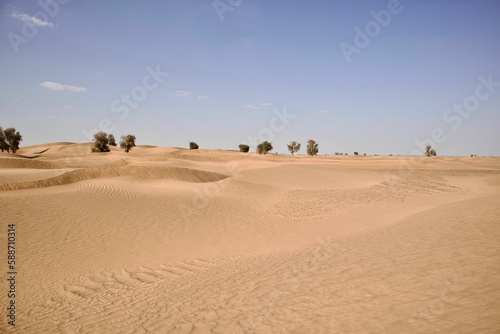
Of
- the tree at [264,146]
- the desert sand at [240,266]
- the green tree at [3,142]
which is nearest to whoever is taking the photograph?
the desert sand at [240,266]

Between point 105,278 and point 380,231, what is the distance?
972 cm

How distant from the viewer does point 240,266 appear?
8328 millimetres

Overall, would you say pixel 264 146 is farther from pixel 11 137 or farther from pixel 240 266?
pixel 240 266

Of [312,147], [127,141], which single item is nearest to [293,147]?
[312,147]

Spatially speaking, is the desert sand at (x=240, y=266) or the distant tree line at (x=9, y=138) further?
the distant tree line at (x=9, y=138)

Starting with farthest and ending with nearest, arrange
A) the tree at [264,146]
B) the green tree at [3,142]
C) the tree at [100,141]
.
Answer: the tree at [264,146]
the tree at [100,141]
the green tree at [3,142]

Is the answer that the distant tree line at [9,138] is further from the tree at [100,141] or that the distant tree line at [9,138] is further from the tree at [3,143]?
the tree at [100,141]

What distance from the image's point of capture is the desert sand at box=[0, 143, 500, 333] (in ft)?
15.6

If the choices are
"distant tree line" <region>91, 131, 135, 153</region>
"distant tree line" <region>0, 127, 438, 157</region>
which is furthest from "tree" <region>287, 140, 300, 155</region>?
"distant tree line" <region>91, 131, 135, 153</region>

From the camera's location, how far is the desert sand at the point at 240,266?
476 centimetres

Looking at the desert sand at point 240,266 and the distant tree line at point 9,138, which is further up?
the distant tree line at point 9,138

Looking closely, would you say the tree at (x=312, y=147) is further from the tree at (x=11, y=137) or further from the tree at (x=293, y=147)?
the tree at (x=11, y=137)

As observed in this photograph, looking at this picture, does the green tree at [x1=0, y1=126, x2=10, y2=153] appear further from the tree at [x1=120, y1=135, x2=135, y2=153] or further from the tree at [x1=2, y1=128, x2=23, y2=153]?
the tree at [x1=120, y1=135, x2=135, y2=153]

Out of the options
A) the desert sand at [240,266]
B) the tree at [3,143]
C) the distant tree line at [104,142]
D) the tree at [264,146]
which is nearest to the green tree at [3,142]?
the tree at [3,143]
